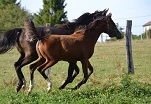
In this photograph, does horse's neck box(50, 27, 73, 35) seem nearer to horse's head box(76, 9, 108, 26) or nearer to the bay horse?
horse's head box(76, 9, 108, 26)

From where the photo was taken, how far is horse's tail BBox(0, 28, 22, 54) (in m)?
10.7

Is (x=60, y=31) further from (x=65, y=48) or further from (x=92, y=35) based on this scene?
(x=65, y=48)

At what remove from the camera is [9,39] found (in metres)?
10.8

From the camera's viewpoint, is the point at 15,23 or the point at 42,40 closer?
the point at 42,40

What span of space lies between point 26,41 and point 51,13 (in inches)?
1568

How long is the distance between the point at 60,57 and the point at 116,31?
2.35m

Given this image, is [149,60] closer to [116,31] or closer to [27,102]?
[116,31]

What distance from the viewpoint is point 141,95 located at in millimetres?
8273

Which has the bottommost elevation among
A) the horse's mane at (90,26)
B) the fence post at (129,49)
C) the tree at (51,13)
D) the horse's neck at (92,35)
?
the fence post at (129,49)

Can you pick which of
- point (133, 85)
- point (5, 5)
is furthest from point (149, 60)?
point (5, 5)

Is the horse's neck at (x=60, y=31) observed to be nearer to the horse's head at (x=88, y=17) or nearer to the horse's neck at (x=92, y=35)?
the horse's head at (x=88, y=17)

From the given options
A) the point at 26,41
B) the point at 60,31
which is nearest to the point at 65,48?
the point at 26,41

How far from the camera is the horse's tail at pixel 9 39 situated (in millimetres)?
10711

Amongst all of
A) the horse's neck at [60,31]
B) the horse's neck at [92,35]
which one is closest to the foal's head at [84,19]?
the horse's neck at [60,31]
